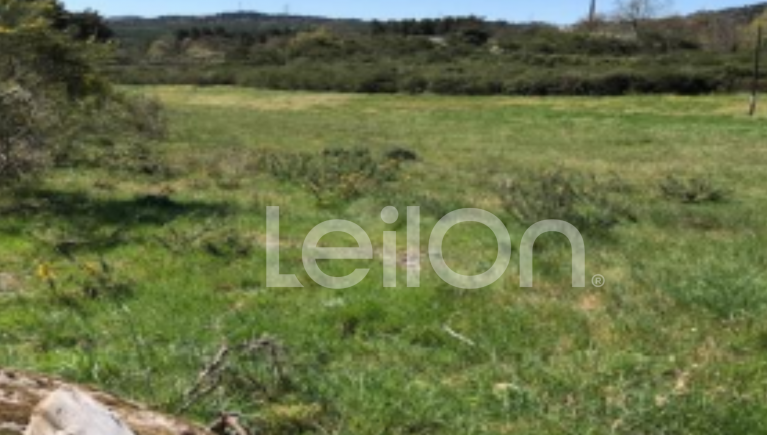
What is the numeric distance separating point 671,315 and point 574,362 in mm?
1526

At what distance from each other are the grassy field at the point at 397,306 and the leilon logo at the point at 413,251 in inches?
5.5

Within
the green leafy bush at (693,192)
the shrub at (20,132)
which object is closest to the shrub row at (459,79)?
the green leafy bush at (693,192)

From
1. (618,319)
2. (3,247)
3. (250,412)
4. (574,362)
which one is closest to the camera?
(250,412)

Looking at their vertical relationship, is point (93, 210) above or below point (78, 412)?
below

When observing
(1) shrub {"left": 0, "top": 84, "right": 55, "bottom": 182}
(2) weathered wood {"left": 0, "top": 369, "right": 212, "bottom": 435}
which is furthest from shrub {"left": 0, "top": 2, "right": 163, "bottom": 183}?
(2) weathered wood {"left": 0, "top": 369, "right": 212, "bottom": 435}

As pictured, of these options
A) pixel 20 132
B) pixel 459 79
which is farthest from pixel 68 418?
pixel 459 79

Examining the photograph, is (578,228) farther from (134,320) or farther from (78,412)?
(78,412)

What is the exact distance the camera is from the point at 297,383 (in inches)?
232

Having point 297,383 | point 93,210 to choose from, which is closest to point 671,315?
point 297,383

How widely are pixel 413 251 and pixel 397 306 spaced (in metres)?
2.49

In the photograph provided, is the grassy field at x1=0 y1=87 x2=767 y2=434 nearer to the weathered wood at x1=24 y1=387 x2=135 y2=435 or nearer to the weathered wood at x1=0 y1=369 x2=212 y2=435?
the weathered wood at x1=0 y1=369 x2=212 y2=435

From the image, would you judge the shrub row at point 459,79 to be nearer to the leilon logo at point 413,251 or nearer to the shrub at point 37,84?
the shrub at point 37,84

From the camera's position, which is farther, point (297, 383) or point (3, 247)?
point (3, 247)

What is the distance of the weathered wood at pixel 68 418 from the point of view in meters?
3.14
